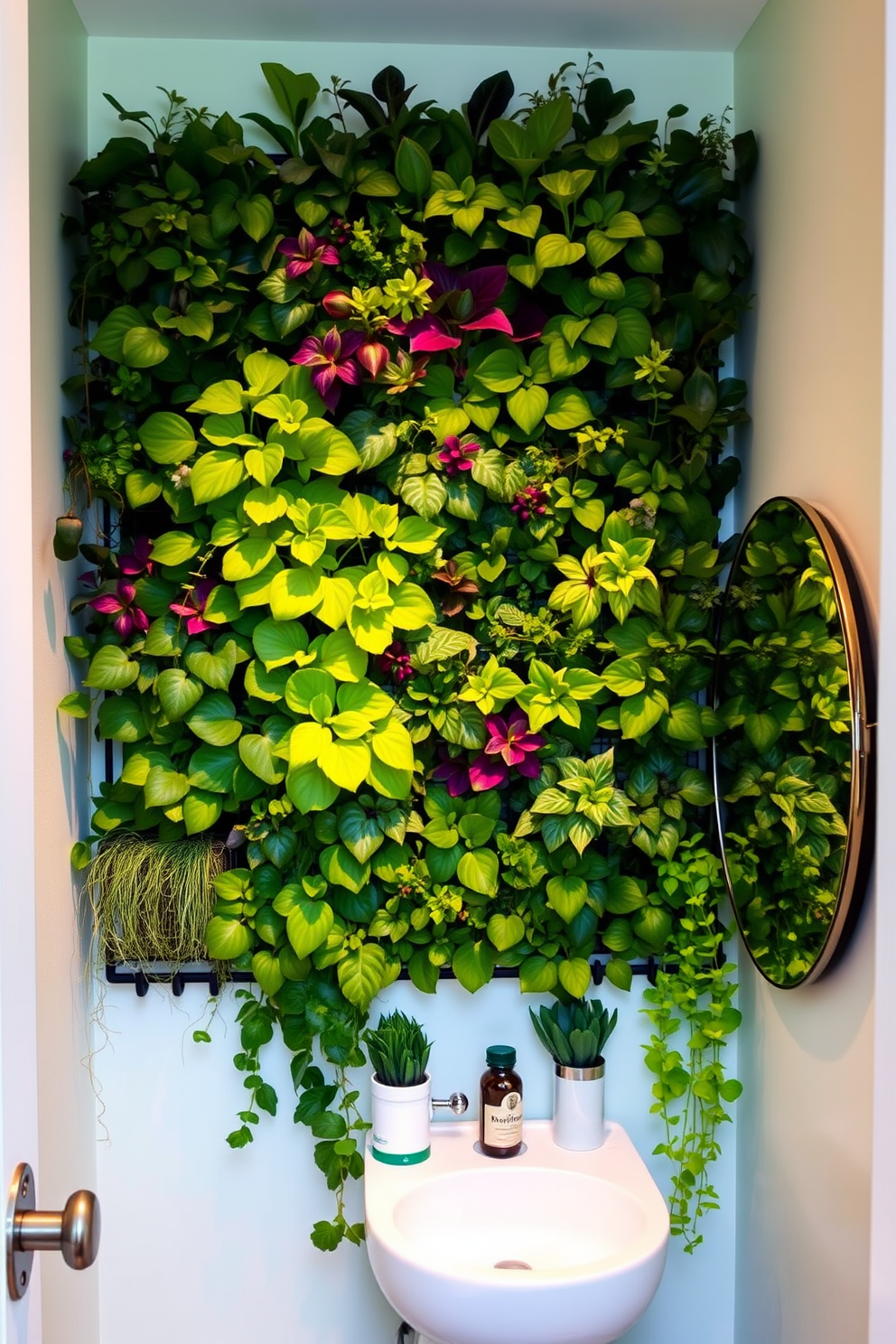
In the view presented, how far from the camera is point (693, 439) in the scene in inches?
71.6

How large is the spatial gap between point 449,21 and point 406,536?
85 cm

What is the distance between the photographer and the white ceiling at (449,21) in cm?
173

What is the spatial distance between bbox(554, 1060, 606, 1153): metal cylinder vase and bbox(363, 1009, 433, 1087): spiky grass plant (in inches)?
9.1

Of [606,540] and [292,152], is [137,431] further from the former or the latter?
[606,540]

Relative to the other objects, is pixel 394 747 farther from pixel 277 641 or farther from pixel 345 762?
pixel 277 641

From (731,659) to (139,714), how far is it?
946 millimetres

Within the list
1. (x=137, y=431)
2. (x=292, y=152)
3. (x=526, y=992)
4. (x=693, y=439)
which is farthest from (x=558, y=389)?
(x=526, y=992)

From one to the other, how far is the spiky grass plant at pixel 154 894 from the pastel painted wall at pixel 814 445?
913mm

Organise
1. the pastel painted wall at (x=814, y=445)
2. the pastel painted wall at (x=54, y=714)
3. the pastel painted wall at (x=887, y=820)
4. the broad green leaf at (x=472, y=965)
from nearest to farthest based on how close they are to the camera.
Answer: the pastel painted wall at (x=887, y=820), the pastel painted wall at (x=814, y=445), the pastel painted wall at (x=54, y=714), the broad green leaf at (x=472, y=965)

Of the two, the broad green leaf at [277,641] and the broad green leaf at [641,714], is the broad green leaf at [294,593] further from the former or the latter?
the broad green leaf at [641,714]

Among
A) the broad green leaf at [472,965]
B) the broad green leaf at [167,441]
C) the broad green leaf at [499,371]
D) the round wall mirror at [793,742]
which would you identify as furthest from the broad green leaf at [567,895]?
the broad green leaf at [167,441]

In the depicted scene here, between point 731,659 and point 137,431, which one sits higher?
point 137,431

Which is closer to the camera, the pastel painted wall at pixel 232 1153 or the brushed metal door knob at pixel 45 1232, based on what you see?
the brushed metal door knob at pixel 45 1232

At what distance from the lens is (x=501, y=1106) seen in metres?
1.72
